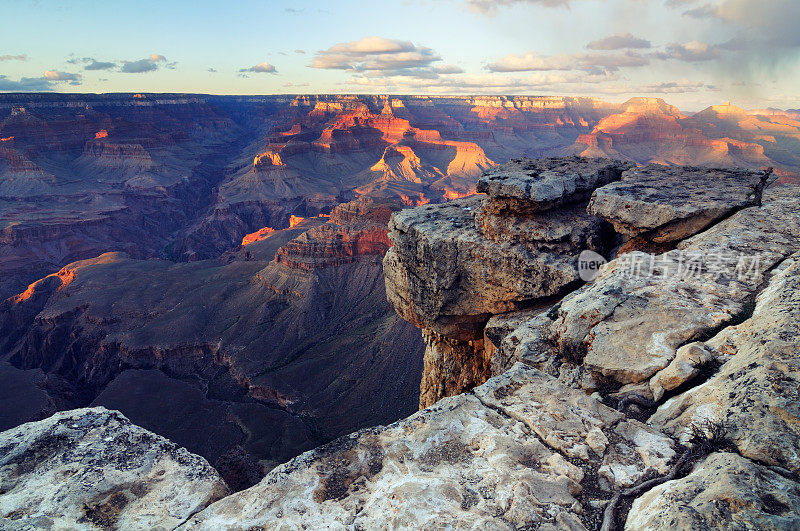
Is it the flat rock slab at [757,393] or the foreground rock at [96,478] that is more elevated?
the flat rock slab at [757,393]

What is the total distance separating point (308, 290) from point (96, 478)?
38811 mm

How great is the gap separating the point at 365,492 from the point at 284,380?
29.5 metres

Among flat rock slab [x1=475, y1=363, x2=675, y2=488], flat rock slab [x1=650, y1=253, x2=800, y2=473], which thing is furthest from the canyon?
flat rock slab [x1=650, y1=253, x2=800, y2=473]

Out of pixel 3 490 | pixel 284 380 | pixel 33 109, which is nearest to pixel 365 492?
pixel 3 490

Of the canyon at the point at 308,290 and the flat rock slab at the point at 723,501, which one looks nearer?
the flat rock slab at the point at 723,501

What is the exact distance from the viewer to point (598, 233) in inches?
453

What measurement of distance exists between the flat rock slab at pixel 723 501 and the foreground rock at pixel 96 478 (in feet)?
16.1

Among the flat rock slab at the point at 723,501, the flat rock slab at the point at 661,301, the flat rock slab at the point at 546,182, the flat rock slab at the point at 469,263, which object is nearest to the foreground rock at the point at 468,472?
the flat rock slab at the point at 723,501

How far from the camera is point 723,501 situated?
354 cm

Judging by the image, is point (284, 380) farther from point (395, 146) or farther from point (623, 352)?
point (395, 146)

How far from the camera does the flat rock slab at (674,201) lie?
9523 millimetres

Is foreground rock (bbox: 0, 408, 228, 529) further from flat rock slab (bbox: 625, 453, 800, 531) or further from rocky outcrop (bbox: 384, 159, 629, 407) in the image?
rocky outcrop (bbox: 384, 159, 629, 407)

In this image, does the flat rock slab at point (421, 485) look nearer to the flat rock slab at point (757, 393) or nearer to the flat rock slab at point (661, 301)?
the flat rock slab at point (757, 393)

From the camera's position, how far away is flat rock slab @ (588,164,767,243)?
9523 millimetres
